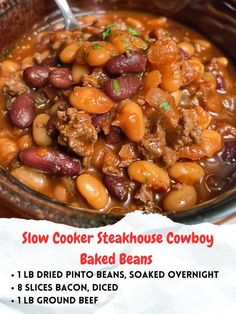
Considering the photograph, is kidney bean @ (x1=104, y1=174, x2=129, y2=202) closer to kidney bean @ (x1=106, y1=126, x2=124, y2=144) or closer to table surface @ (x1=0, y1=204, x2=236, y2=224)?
kidney bean @ (x1=106, y1=126, x2=124, y2=144)

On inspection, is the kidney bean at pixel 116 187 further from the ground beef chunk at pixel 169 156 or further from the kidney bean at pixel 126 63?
the kidney bean at pixel 126 63

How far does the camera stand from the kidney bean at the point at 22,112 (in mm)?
2355

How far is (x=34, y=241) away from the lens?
198 cm

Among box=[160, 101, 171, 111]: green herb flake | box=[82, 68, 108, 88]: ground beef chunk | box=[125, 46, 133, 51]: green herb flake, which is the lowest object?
box=[82, 68, 108, 88]: ground beef chunk

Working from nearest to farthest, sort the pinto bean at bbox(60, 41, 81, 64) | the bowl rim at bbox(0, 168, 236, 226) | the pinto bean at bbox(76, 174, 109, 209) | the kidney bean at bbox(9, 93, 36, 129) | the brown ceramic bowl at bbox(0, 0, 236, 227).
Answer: the bowl rim at bbox(0, 168, 236, 226) → the pinto bean at bbox(76, 174, 109, 209) → the kidney bean at bbox(9, 93, 36, 129) → the pinto bean at bbox(60, 41, 81, 64) → the brown ceramic bowl at bbox(0, 0, 236, 227)

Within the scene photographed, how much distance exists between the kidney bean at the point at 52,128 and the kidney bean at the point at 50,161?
8 cm

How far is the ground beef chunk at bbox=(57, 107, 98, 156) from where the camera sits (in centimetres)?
213

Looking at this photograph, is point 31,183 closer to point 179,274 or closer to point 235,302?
point 179,274

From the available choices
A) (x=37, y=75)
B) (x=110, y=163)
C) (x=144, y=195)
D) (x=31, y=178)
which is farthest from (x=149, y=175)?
(x=37, y=75)

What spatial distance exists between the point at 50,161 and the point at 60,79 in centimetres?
44

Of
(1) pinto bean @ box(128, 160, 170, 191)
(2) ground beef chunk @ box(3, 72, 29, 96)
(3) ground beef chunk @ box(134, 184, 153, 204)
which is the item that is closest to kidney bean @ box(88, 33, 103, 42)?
(2) ground beef chunk @ box(3, 72, 29, 96)

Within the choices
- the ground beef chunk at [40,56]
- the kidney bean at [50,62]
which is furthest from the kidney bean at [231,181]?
the ground beef chunk at [40,56]

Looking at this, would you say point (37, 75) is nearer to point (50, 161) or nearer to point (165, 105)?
point (50, 161)

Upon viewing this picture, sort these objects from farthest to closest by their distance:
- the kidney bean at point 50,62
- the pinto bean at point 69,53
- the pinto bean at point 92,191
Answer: the kidney bean at point 50,62 → the pinto bean at point 69,53 → the pinto bean at point 92,191
